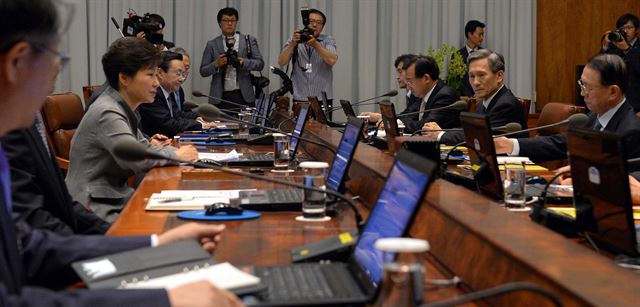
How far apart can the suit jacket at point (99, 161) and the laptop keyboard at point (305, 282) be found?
1.69 m

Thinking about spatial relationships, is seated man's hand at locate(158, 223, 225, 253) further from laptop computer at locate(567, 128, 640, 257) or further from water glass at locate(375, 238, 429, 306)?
laptop computer at locate(567, 128, 640, 257)

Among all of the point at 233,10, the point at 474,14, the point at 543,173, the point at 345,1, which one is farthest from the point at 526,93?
the point at 543,173

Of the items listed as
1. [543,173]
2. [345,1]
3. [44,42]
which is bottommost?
[543,173]

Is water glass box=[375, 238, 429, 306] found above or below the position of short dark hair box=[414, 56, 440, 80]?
below

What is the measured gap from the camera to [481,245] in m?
1.68

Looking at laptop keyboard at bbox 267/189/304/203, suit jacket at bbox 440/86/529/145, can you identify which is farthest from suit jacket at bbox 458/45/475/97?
laptop keyboard at bbox 267/189/304/203

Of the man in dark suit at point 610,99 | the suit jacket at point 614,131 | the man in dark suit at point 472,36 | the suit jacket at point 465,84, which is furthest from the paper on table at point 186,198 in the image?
the man in dark suit at point 472,36

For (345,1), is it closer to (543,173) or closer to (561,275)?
(543,173)

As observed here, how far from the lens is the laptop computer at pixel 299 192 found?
251 cm

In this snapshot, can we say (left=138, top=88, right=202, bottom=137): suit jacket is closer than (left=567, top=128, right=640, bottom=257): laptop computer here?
No

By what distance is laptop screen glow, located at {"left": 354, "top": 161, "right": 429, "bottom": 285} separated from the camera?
1462 millimetres

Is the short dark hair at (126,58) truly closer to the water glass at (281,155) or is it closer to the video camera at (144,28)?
the water glass at (281,155)

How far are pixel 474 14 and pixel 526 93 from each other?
934mm

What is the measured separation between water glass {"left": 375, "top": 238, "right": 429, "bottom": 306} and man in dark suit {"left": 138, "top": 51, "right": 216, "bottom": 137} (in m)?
4.64
